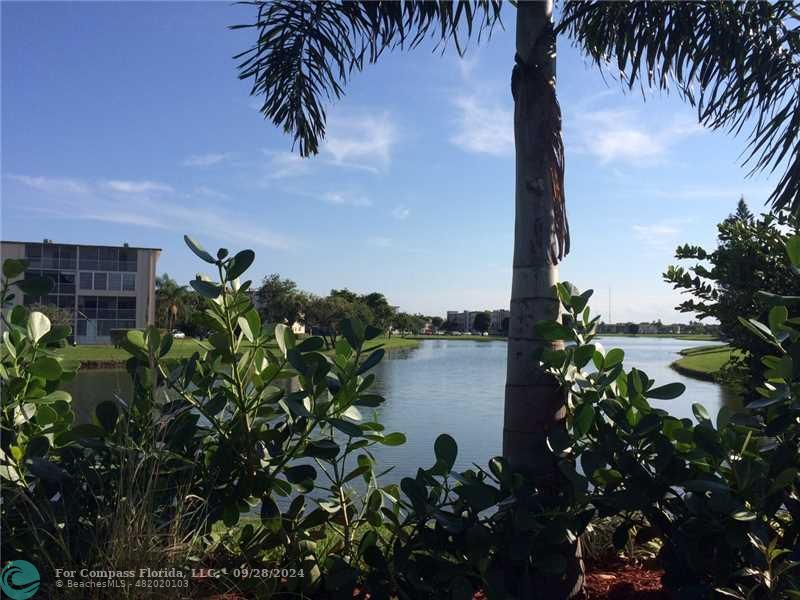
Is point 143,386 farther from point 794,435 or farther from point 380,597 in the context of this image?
point 794,435

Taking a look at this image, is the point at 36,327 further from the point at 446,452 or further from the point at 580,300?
the point at 580,300

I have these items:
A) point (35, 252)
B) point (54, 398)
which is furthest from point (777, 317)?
point (35, 252)

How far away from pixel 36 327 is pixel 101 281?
52936 mm

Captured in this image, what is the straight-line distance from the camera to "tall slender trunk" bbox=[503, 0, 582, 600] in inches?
117

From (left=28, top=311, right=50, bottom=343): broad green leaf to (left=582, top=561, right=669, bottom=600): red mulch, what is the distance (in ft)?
8.60

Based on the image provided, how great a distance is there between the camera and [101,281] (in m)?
51.6

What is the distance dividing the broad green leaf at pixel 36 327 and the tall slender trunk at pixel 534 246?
2.10 meters

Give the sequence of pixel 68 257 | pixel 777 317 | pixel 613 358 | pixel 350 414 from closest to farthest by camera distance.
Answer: pixel 777 317 < pixel 350 414 < pixel 613 358 < pixel 68 257

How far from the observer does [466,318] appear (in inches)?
6014

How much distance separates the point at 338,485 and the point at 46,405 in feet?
4.24

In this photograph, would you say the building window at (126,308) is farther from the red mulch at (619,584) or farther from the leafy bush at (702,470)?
the leafy bush at (702,470)

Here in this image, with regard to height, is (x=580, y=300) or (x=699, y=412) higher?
(x=580, y=300)

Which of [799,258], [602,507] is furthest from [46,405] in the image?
[799,258]

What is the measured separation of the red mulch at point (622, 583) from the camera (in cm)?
283
